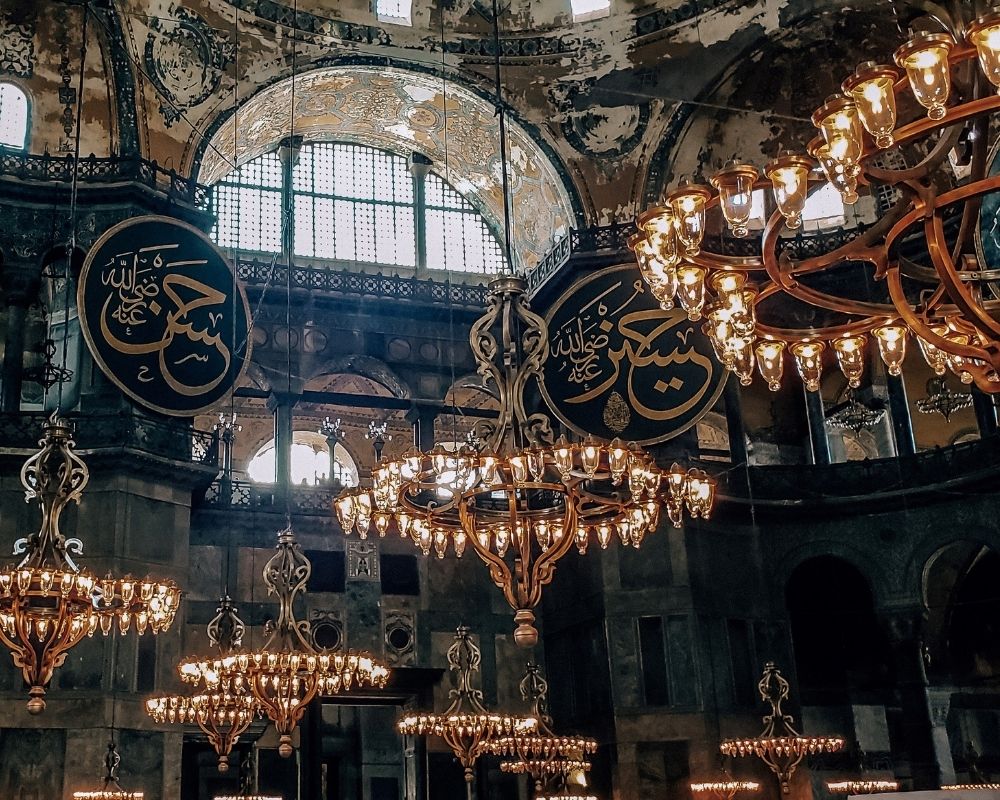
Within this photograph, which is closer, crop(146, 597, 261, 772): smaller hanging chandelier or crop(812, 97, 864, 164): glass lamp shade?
crop(812, 97, 864, 164): glass lamp shade

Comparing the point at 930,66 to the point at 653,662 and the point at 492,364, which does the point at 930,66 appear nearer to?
the point at 492,364

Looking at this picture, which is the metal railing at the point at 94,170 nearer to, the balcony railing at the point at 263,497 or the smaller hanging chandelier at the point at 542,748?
the balcony railing at the point at 263,497

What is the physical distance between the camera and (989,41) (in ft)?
13.8

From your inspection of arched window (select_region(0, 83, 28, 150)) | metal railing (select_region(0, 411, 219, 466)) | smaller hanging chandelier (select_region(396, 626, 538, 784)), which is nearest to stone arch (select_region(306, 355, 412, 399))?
metal railing (select_region(0, 411, 219, 466))

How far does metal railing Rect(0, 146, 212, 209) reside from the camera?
1169 centimetres

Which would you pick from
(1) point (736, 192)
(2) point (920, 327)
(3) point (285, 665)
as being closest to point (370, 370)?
(3) point (285, 665)

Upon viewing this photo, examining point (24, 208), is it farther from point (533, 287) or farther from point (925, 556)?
point (925, 556)

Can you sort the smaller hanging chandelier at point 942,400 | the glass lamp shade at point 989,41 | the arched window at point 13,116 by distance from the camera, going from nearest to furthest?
1. the glass lamp shade at point 989,41
2. the arched window at point 13,116
3. the smaller hanging chandelier at point 942,400

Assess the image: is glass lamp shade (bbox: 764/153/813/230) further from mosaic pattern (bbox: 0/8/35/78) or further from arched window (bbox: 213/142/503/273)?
arched window (bbox: 213/142/503/273)

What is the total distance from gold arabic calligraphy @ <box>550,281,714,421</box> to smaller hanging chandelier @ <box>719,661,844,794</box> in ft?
9.33

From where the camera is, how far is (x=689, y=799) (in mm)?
11555

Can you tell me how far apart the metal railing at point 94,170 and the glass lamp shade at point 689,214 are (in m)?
7.99

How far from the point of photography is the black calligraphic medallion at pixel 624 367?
474 inches

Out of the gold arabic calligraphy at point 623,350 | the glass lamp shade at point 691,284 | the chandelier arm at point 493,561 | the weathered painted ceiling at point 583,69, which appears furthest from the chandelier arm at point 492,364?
the weathered painted ceiling at point 583,69
